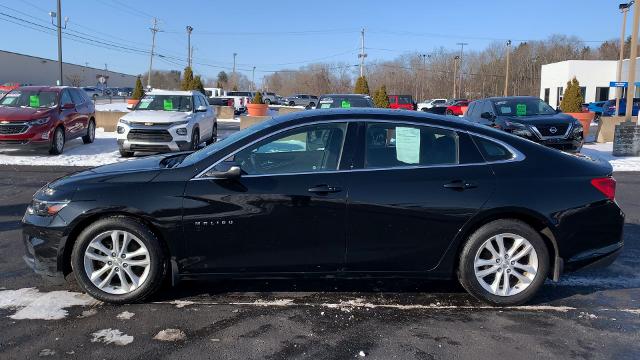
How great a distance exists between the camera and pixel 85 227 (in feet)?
13.7

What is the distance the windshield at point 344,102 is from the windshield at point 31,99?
7.08m

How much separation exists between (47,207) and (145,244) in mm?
859

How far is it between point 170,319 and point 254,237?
879 mm

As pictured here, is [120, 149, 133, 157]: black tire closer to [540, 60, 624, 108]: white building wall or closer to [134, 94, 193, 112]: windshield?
[134, 94, 193, 112]: windshield

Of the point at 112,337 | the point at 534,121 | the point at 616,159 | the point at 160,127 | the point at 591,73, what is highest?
the point at 591,73

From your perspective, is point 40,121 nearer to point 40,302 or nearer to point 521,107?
point 40,302

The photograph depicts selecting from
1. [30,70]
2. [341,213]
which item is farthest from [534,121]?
[30,70]

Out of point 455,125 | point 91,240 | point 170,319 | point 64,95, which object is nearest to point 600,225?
point 455,125

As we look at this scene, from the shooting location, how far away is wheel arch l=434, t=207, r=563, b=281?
4.16 meters

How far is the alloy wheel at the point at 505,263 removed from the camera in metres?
4.21

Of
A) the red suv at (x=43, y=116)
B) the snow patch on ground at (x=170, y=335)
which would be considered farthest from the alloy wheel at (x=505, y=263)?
the red suv at (x=43, y=116)

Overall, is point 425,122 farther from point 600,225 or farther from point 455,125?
point 600,225

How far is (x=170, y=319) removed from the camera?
3.96 metres

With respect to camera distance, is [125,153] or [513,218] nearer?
[513,218]
